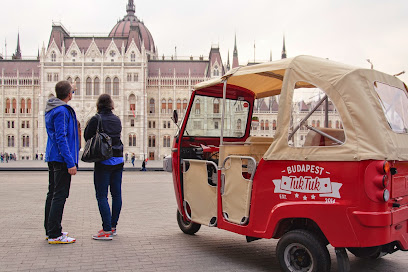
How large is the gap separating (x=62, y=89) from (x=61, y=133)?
72 centimetres

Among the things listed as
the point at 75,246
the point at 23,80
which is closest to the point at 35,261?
the point at 75,246

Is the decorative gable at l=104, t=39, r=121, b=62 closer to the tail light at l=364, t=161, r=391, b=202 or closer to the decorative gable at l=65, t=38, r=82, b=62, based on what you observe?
the decorative gable at l=65, t=38, r=82, b=62

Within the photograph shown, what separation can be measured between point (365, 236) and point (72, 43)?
72520 millimetres

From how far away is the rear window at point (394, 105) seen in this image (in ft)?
14.3

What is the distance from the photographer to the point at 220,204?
5359 mm

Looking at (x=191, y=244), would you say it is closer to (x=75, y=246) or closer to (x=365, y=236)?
(x=75, y=246)

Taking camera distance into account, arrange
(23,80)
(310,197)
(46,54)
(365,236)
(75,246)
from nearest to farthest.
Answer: (365,236)
(310,197)
(75,246)
(46,54)
(23,80)

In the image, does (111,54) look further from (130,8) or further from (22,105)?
(130,8)

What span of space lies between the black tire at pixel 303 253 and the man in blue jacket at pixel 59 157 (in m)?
3.02

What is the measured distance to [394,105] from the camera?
4.59 meters

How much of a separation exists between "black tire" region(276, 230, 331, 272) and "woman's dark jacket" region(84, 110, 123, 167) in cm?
294

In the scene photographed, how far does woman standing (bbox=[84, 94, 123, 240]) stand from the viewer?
6014 millimetres

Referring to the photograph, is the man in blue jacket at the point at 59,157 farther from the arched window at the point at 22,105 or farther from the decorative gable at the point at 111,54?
the arched window at the point at 22,105

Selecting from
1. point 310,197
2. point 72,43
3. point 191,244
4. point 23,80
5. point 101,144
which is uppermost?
point 72,43
